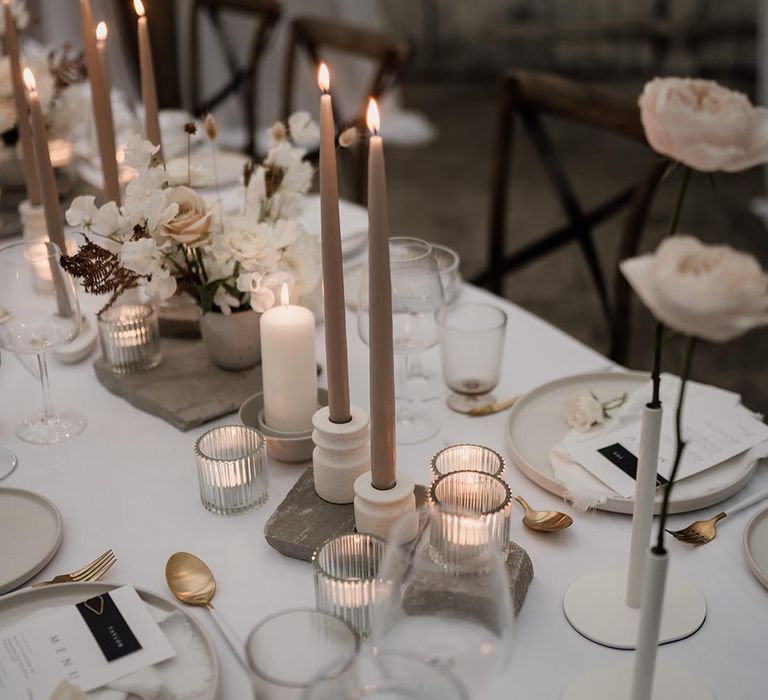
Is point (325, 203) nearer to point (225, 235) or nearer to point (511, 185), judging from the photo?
point (225, 235)

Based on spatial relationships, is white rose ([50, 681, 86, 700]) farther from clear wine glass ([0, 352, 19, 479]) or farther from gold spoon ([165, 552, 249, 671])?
clear wine glass ([0, 352, 19, 479])

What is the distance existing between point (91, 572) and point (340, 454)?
0.90 feet

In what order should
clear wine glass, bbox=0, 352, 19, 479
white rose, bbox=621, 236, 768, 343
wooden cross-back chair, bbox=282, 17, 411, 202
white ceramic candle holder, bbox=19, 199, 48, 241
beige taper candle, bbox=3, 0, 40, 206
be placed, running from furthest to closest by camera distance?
wooden cross-back chair, bbox=282, 17, 411, 202 → white ceramic candle holder, bbox=19, 199, 48, 241 → beige taper candle, bbox=3, 0, 40, 206 → clear wine glass, bbox=0, 352, 19, 479 → white rose, bbox=621, 236, 768, 343

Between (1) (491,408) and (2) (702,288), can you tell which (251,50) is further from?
(2) (702,288)

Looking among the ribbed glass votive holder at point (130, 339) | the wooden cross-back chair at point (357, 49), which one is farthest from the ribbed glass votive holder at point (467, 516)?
the wooden cross-back chair at point (357, 49)

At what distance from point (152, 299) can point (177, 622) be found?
0.62 meters

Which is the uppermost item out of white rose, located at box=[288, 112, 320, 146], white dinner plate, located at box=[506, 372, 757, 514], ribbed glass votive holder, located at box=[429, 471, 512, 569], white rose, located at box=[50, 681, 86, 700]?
white rose, located at box=[288, 112, 320, 146]

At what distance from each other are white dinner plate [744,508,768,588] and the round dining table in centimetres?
1

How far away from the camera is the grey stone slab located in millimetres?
1219

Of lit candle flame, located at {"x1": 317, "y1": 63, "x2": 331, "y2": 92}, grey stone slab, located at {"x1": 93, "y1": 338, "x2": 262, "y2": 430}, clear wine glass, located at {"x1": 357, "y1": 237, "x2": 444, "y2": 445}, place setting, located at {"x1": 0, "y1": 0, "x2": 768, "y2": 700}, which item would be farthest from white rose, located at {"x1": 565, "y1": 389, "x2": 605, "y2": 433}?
lit candle flame, located at {"x1": 317, "y1": 63, "x2": 331, "y2": 92}

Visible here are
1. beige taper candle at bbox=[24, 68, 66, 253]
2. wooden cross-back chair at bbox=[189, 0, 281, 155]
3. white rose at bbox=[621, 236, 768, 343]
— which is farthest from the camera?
wooden cross-back chair at bbox=[189, 0, 281, 155]

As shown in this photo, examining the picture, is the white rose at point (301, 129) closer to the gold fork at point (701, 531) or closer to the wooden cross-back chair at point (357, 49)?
the gold fork at point (701, 531)

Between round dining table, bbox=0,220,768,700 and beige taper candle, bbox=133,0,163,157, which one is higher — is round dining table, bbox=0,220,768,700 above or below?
below

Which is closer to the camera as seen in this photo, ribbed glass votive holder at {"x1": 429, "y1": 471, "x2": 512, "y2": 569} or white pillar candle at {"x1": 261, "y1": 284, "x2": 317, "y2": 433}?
ribbed glass votive holder at {"x1": 429, "y1": 471, "x2": 512, "y2": 569}
